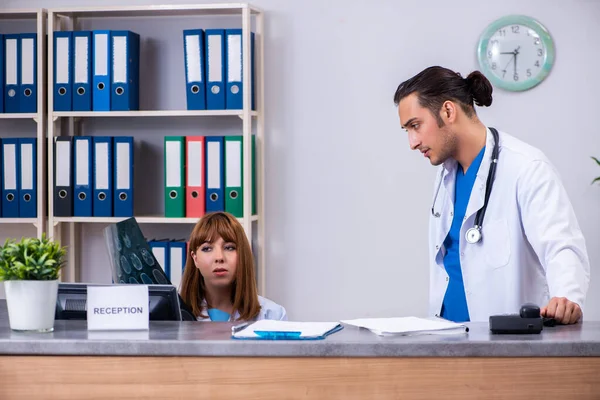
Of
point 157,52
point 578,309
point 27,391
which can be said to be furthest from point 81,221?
point 578,309

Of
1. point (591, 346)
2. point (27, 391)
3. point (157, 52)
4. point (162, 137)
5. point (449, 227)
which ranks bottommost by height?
point (27, 391)

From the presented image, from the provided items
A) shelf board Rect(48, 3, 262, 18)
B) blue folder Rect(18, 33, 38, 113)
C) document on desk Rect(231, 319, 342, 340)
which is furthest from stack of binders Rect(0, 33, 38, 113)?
document on desk Rect(231, 319, 342, 340)

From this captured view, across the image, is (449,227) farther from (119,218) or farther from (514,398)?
(119,218)

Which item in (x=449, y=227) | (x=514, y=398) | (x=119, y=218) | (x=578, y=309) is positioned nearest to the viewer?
(x=514, y=398)

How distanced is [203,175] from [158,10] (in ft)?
2.54

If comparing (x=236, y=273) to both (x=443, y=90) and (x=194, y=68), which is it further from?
(x=194, y=68)

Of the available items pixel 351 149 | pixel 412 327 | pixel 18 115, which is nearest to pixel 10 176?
pixel 18 115

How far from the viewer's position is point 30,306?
1.67m

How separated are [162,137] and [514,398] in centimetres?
271

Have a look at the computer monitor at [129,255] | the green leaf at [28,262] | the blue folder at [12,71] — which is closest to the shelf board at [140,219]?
the blue folder at [12,71]

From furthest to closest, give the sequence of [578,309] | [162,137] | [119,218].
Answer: [162,137] < [119,218] < [578,309]

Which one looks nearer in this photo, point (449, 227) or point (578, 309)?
point (578, 309)

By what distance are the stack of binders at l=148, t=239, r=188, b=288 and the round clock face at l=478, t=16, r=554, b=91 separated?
1.61 meters

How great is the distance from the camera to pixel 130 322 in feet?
5.56
